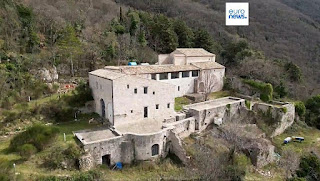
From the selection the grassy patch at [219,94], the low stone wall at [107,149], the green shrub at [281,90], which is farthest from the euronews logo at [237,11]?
the low stone wall at [107,149]

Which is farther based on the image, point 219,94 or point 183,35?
point 183,35

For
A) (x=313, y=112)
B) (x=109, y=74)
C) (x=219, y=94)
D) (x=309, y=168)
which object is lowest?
(x=309, y=168)

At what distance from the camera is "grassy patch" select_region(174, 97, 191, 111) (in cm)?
2842

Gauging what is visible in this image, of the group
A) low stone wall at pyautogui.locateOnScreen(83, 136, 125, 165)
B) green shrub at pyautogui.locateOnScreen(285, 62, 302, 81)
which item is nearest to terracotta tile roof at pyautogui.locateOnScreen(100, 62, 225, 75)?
low stone wall at pyautogui.locateOnScreen(83, 136, 125, 165)

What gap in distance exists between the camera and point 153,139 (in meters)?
20.9

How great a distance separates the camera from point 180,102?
3067 centimetres

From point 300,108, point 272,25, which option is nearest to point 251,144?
point 300,108

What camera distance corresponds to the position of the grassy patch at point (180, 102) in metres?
28.4

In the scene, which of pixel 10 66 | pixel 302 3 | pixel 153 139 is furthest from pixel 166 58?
pixel 302 3

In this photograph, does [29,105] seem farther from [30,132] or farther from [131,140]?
[131,140]

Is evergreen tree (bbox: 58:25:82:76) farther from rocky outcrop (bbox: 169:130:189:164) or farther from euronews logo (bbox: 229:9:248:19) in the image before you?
euronews logo (bbox: 229:9:248:19)

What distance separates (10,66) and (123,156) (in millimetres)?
19470

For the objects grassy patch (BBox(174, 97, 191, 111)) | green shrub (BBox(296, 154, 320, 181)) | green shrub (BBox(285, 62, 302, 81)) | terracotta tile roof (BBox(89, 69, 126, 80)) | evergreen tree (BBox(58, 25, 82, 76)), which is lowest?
green shrub (BBox(296, 154, 320, 181))

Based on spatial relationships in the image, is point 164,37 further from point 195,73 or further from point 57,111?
point 57,111
